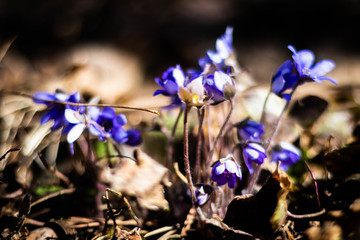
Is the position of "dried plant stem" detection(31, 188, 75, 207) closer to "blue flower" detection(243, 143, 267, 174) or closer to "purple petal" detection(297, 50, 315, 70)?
"blue flower" detection(243, 143, 267, 174)

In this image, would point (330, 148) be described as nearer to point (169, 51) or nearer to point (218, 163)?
point (218, 163)

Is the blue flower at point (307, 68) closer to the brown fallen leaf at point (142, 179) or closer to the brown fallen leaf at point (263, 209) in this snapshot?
the brown fallen leaf at point (263, 209)

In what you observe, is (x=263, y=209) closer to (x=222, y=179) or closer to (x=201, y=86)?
(x=222, y=179)

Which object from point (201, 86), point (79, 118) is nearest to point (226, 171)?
point (201, 86)

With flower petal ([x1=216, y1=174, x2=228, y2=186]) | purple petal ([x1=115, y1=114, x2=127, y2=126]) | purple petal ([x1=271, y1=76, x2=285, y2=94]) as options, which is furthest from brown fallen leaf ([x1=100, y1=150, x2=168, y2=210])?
purple petal ([x1=271, y1=76, x2=285, y2=94])

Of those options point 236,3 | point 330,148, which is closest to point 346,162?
point 330,148
